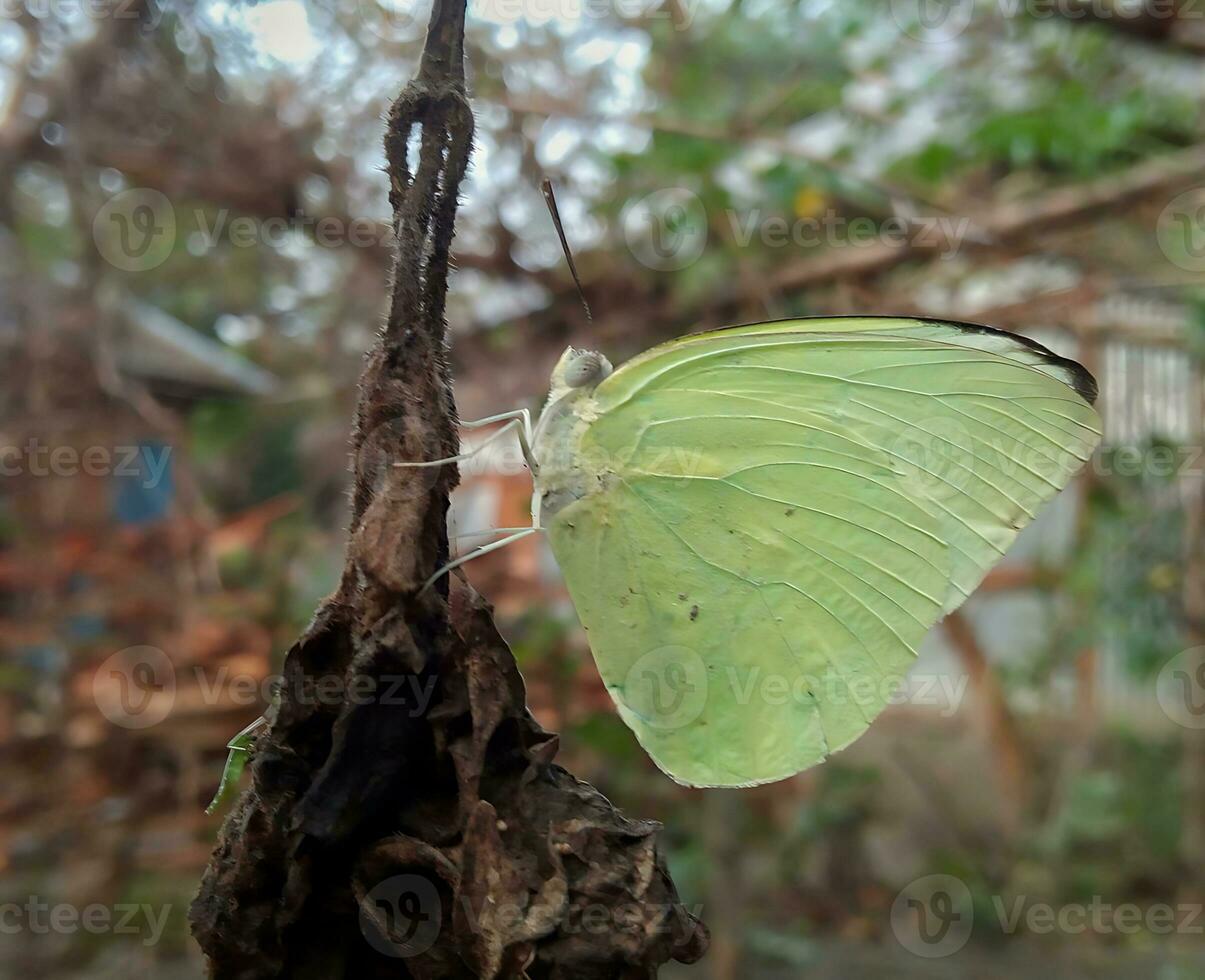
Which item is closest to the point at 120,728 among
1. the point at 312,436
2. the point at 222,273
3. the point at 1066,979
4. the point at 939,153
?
the point at 312,436
